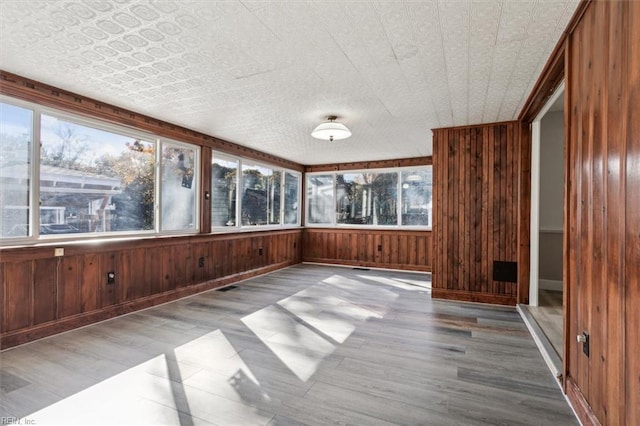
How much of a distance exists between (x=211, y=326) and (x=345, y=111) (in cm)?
298

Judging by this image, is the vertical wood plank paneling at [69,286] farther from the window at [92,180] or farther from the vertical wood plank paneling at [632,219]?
the vertical wood plank paneling at [632,219]

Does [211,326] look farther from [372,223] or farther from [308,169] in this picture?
[308,169]

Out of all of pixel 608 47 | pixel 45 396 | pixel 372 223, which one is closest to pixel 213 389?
pixel 45 396

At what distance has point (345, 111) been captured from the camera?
384cm

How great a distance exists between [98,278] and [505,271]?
518cm

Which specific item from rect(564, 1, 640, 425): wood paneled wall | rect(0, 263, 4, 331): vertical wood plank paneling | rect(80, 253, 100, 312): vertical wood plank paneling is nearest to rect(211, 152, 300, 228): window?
rect(80, 253, 100, 312): vertical wood plank paneling

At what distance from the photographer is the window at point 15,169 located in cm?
285

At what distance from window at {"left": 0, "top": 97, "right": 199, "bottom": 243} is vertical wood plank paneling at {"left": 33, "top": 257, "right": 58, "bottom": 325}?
1.03 ft

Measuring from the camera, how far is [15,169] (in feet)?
9.63

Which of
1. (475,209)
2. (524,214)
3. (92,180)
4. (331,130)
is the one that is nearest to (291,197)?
(331,130)

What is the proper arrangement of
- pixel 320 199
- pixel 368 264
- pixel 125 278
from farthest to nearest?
pixel 320 199 < pixel 368 264 < pixel 125 278

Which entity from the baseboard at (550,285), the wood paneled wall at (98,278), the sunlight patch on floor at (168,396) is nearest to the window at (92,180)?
the wood paneled wall at (98,278)

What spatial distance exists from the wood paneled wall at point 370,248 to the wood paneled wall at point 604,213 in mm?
4695

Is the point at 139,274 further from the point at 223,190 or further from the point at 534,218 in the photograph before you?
the point at 534,218
